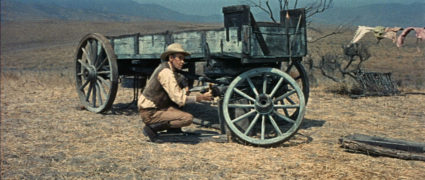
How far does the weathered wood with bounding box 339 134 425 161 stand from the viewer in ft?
15.4

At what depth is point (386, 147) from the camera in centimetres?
488

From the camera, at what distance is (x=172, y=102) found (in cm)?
556

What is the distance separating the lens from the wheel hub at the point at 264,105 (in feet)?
17.5

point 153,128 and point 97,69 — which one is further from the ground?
point 97,69

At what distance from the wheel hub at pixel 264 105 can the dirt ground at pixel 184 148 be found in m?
0.50

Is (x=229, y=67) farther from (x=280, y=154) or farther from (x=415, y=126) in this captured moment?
(x=415, y=126)

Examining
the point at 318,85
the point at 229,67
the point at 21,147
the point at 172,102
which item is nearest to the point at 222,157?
the point at 172,102

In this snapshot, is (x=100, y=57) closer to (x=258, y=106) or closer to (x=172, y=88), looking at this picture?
(x=172, y=88)

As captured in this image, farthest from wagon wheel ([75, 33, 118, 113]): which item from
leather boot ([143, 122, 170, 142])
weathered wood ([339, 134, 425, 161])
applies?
weathered wood ([339, 134, 425, 161])

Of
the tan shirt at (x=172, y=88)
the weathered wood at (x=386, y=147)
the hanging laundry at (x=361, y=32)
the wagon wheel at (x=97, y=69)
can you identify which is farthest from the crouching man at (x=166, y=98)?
the hanging laundry at (x=361, y=32)

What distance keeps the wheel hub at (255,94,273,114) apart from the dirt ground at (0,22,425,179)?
0.50 metres

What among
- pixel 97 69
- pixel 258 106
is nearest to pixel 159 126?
pixel 258 106

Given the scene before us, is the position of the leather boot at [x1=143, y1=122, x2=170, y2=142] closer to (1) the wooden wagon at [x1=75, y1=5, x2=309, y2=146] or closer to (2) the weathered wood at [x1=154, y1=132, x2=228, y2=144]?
(2) the weathered wood at [x1=154, y1=132, x2=228, y2=144]

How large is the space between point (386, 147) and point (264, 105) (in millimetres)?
1584
